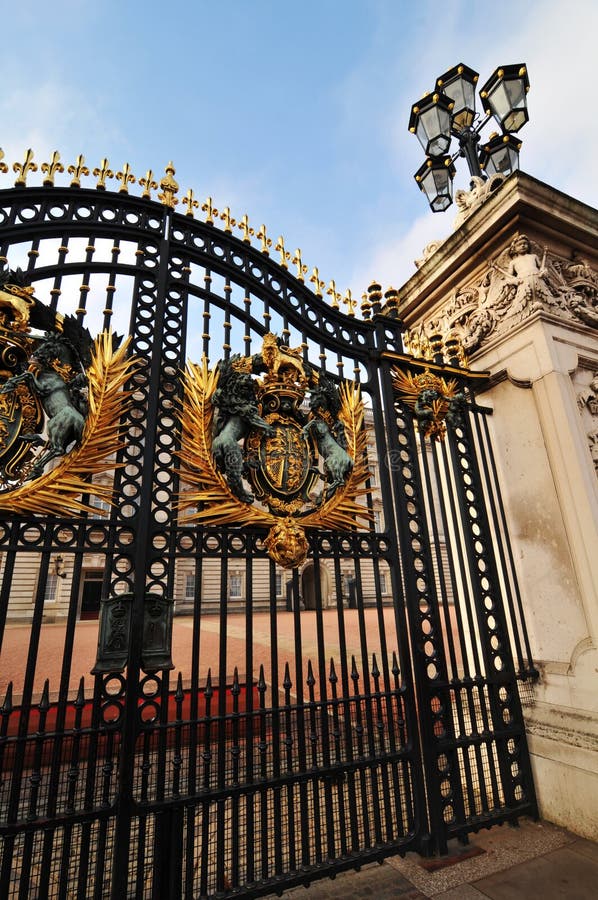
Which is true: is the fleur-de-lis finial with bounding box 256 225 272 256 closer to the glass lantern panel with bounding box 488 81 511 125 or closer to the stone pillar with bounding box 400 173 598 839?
the stone pillar with bounding box 400 173 598 839

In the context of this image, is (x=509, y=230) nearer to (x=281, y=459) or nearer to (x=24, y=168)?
(x=281, y=459)

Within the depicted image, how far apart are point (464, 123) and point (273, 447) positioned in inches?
266

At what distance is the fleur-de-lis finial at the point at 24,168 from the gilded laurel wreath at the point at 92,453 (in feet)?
5.59

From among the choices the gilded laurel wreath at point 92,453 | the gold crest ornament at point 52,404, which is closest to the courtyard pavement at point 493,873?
the gilded laurel wreath at point 92,453

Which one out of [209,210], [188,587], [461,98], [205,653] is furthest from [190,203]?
[188,587]

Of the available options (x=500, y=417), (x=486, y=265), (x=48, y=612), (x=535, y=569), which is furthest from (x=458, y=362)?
(x=48, y=612)

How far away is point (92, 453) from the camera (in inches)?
148

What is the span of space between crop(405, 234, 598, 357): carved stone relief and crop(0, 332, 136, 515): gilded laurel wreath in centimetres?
350

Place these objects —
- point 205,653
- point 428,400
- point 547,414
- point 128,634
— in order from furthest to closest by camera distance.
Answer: point 205,653 → point 428,400 → point 547,414 → point 128,634

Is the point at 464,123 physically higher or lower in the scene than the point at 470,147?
higher

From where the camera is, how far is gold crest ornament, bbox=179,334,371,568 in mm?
4105

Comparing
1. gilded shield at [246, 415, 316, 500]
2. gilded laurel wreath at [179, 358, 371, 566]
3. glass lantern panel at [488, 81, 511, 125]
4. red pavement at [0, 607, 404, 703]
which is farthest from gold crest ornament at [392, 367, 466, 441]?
glass lantern panel at [488, 81, 511, 125]

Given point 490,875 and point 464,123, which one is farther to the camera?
point 464,123

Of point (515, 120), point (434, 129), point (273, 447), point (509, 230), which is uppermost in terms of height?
point (515, 120)
